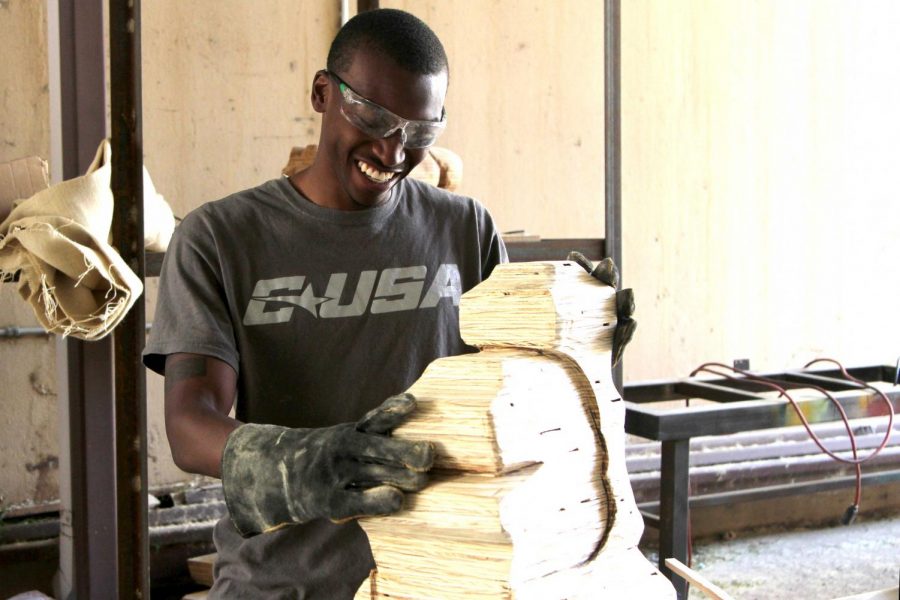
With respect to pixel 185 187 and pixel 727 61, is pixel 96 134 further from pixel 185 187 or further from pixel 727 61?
pixel 727 61

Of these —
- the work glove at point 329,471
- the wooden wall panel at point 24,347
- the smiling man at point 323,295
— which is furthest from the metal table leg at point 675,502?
the wooden wall panel at point 24,347

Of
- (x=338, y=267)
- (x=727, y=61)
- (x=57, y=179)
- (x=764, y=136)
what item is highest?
(x=727, y=61)

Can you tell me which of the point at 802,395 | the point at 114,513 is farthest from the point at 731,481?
the point at 114,513

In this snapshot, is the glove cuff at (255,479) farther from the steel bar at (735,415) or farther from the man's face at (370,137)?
→ the steel bar at (735,415)

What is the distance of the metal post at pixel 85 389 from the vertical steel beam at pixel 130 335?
0.26 feet

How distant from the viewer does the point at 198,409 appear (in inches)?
58.2

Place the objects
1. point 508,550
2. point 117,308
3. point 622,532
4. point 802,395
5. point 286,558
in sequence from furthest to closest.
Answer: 1. point 802,395
2. point 117,308
3. point 286,558
4. point 622,532
5. point 508,550

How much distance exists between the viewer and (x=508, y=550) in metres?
1.10

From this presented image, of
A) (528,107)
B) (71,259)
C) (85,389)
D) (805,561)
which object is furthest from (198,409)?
(805,561)

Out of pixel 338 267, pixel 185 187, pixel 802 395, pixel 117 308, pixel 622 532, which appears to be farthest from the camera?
pixel 185 187

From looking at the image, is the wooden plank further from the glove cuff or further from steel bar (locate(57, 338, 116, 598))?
steel bar (locate(57, 338, 116, 598))

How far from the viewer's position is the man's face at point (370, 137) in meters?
1.60

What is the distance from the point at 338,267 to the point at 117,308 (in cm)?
58

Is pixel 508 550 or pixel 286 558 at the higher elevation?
pixel 508 550
